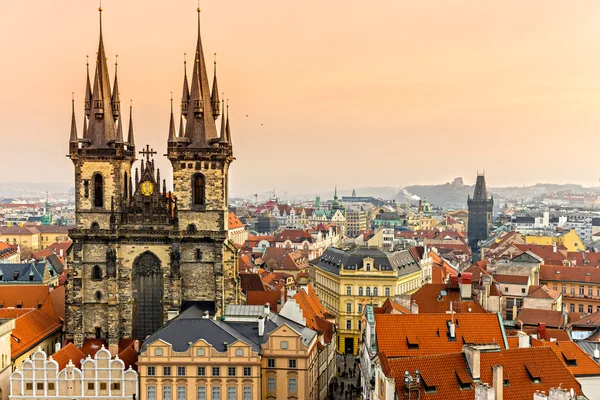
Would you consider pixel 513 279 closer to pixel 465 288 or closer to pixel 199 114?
pixel 465 288

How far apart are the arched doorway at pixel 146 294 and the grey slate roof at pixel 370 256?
130 feet

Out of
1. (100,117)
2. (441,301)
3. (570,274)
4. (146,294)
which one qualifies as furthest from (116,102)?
(570,274)

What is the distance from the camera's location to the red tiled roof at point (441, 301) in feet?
294

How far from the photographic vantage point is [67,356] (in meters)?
76.4

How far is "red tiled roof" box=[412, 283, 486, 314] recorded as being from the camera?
294ft

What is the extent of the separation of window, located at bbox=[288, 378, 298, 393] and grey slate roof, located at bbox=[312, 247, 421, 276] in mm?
48506

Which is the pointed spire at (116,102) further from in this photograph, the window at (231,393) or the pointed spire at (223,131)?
the window at (231,393)

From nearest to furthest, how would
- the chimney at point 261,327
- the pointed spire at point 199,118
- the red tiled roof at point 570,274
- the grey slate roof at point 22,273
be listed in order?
the chimney at point 261,327 → the pointed spire at point 199,118 → the grey slate roof at point 22,273 → the red tiled roof at point 570,274

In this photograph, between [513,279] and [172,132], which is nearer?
[172,132]

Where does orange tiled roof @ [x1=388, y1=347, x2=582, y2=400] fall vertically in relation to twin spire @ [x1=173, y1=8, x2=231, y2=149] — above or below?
below

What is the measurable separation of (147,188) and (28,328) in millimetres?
22519

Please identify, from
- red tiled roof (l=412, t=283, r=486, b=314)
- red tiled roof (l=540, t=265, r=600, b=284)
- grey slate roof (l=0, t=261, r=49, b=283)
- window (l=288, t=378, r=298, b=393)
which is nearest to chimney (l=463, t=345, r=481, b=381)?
window (l=288, t=378, r=298, b=393)

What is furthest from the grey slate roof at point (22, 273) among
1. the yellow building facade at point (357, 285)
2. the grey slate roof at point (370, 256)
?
the yellow building facade at point (357, 285)

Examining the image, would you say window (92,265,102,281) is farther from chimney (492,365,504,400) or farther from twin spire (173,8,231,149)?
chimney (492,365,504,400)
